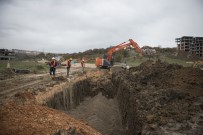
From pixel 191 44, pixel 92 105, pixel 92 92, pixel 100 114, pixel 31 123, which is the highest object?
pixel 191 44

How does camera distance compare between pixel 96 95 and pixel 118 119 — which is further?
pixel 96 95

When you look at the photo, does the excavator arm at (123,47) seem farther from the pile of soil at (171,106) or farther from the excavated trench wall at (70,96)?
the pile of soil at (171,106)

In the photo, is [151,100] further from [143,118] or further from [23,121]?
[23,121]

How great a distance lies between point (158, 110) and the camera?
10008 millimetres

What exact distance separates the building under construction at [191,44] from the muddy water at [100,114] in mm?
35851

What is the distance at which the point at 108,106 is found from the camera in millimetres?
20297

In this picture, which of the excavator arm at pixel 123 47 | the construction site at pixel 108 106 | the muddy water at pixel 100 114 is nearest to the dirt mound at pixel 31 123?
the construction site at pixel 108 106

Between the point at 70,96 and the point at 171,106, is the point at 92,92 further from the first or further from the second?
the point at 171,106

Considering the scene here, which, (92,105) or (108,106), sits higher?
(92,105)

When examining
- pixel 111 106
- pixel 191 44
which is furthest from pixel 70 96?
pixel 191 44

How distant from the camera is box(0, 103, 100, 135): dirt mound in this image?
7.94m

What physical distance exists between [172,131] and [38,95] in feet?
28.9

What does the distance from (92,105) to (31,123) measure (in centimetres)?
1135

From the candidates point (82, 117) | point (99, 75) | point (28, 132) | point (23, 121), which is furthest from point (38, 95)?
point (99, 75)
